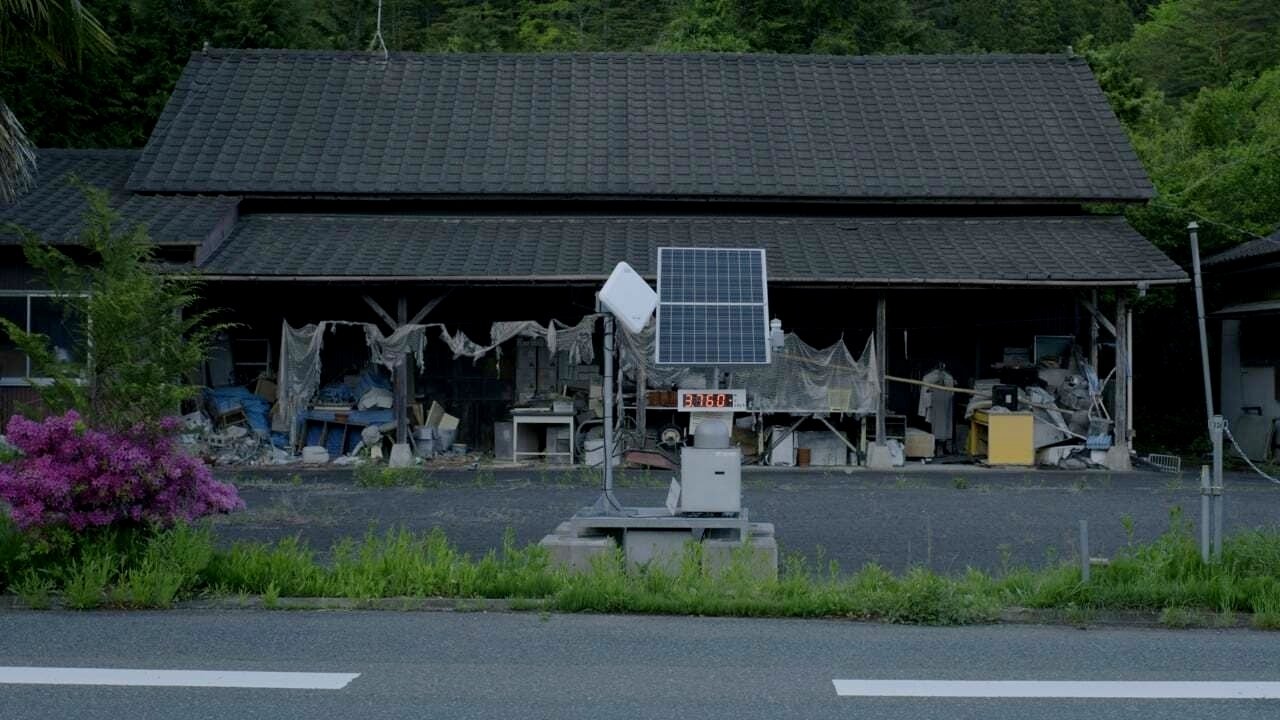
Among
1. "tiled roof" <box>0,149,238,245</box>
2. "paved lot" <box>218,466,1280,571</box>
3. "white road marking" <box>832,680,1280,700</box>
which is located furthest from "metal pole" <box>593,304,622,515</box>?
"tiled roof" <box>0,149,238,245</box>

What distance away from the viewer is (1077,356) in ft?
64.9

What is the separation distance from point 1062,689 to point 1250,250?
16.7 m

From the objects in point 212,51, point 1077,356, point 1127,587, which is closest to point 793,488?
point 1077,356

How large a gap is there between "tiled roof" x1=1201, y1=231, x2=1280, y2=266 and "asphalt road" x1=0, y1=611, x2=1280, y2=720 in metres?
14.3

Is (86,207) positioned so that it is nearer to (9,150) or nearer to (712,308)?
(9,150)

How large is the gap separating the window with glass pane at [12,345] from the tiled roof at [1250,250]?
779 inches

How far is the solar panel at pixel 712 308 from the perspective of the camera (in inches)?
434

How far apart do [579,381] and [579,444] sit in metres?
1.25

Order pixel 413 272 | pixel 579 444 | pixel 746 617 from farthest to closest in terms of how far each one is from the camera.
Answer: pixel 579 444 → pixel 413 272 → pixel 746 617

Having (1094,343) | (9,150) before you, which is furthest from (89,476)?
(1094,343)

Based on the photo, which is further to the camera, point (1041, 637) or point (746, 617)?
point (746, 617)

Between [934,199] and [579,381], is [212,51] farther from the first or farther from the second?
[934,199]

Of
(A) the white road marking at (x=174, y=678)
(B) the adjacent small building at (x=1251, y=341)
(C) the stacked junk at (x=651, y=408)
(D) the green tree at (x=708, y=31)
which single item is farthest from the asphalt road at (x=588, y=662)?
(D) the green tree at (x=708, y=31)

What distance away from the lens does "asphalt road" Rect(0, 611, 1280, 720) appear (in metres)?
6.36
